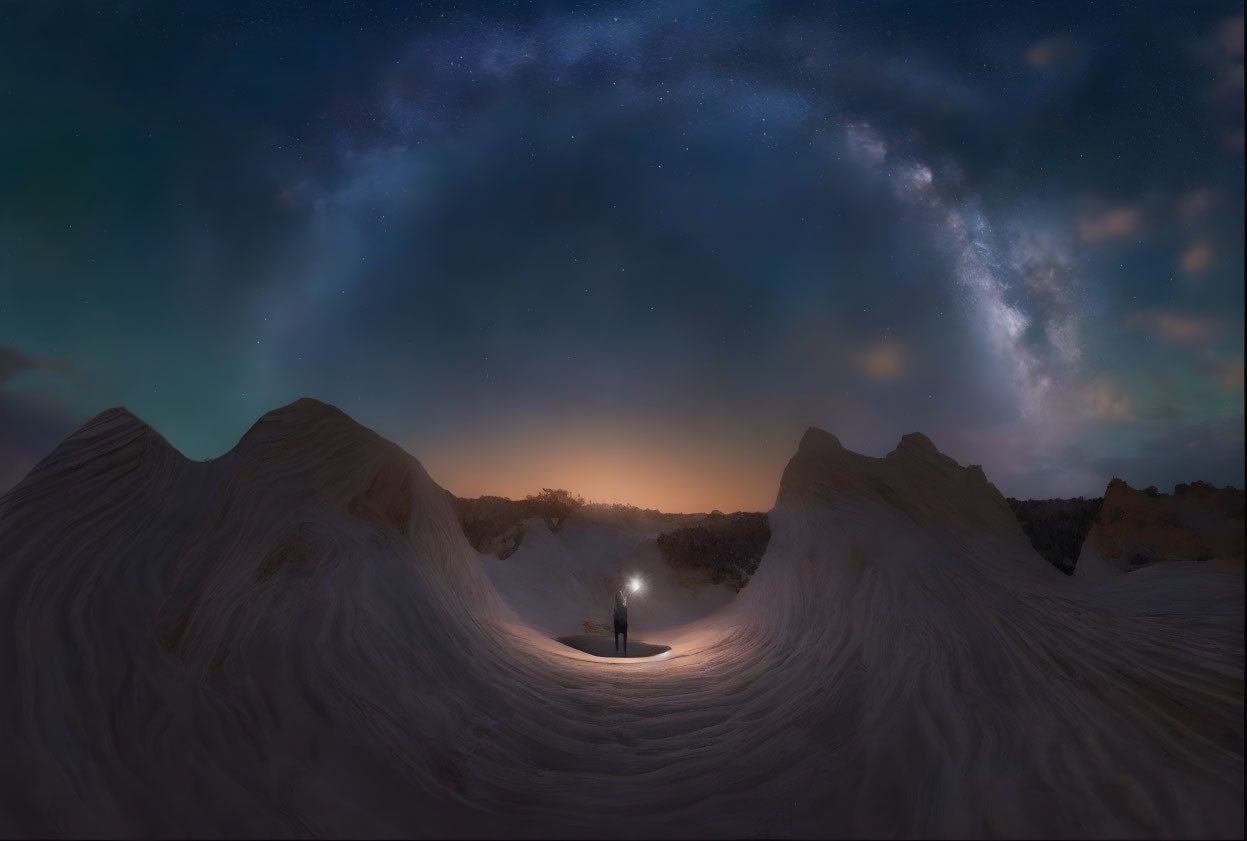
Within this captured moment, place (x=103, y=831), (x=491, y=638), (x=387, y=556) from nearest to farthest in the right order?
(x=103, y=831) < (x=387, y=556) < (x=491, y=638)

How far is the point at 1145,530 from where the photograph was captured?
13.6m

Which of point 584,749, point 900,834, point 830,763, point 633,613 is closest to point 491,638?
point 584,749

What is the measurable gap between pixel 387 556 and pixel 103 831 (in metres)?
4.94

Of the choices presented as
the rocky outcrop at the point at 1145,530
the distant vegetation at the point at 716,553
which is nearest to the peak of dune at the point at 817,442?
the rocky outcrop at the point at 1145,530

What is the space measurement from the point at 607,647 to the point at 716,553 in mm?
12757

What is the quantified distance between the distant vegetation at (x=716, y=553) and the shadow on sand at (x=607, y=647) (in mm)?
10673

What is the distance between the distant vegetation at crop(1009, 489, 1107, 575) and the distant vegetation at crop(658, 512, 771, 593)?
363 inches

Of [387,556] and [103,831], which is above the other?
[387,556]

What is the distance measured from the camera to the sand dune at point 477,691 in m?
4.55

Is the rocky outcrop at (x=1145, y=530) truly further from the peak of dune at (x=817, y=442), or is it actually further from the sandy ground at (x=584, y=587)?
the sandy ground at (x=584, y=587)

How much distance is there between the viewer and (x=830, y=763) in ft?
18.4

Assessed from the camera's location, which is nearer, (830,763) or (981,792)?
(981,792)

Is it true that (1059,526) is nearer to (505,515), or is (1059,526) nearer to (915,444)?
(915,444)

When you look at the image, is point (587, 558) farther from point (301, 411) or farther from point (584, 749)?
point (584, 749)
